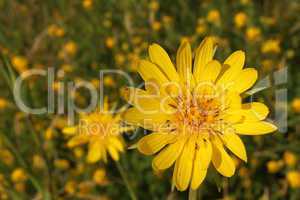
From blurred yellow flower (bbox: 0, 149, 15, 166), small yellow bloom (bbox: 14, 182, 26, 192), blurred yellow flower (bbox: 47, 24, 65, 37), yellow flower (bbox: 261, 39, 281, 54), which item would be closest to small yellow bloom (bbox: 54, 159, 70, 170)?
small yellow bloom (bbox: 14, 182, 26, 192)

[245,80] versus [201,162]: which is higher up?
[245,80]

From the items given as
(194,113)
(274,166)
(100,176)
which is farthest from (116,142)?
(274,166)

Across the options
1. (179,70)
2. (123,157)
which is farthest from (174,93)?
(123,157)

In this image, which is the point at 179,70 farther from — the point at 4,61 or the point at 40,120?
the point at 40,120

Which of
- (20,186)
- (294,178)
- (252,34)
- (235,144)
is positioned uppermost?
(252,34)

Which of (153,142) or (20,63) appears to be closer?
(153,142)

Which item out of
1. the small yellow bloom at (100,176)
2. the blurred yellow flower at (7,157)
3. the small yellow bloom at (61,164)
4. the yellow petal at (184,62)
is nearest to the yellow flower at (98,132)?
the small yellow bloom at (100,176)

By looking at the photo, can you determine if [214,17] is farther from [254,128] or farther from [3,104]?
[254,128]
